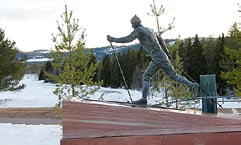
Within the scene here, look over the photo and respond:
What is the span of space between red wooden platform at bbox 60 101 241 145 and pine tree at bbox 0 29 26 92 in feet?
59.0

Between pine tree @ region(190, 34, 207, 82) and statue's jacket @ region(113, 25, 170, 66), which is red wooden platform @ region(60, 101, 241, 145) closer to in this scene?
statue's jacket @ region(113, 25, 170, 66)

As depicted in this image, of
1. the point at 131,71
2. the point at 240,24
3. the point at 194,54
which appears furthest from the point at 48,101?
the point at 240,24

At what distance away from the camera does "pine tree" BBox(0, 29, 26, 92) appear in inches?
874

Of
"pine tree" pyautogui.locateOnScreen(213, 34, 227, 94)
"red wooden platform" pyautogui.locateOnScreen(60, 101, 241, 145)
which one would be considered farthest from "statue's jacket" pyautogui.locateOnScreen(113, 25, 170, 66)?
"pine tree" pyautogui.locateOnScreen(213, 34, 227, 94)

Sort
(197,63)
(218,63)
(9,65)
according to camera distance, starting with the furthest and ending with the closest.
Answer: (197,63)
(218,63)
(9,65)

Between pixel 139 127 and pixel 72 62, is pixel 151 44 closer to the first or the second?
pixel 139 127

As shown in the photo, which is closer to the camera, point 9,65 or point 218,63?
point 9,65

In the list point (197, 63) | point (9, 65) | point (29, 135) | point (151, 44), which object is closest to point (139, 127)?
point (151, 44)

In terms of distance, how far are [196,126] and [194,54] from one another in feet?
93.8

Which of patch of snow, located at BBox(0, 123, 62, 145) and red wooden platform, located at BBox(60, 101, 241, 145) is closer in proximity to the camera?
red wooden platform, located at BBox(60, 101, 241, 145)

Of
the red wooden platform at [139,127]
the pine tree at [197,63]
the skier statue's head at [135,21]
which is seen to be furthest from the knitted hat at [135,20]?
the pine tree at [197,63]

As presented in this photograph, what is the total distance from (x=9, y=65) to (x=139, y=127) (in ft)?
61.3

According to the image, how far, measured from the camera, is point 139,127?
513 centimetres

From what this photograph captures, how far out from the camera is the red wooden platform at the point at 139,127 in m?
5.07
